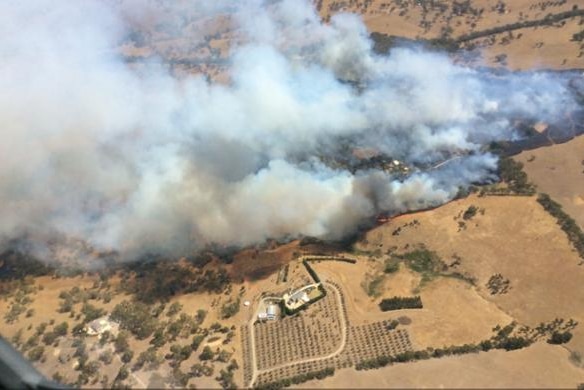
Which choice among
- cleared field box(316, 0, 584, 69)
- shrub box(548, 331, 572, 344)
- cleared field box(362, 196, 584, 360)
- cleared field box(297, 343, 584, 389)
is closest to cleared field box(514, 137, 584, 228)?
cleared field box(362, 196, 584, 360)

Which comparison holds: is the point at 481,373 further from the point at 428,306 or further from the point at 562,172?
the point at 562,172

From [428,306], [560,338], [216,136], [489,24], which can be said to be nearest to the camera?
[560,338]

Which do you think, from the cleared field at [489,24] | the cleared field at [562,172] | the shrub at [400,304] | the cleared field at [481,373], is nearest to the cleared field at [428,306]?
the shrub at [400,304]

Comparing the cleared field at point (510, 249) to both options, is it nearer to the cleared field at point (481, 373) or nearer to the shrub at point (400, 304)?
the shrub at point (400, 304)

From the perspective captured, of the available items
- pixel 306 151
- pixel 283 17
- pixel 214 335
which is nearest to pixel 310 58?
pixel 283 17

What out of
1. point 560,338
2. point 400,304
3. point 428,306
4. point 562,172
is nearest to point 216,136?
point 400,304

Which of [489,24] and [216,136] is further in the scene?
[489,24]

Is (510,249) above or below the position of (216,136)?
below
